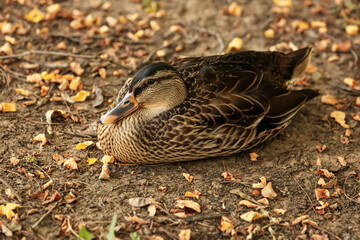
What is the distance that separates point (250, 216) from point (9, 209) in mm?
2189

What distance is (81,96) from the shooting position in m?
5.74

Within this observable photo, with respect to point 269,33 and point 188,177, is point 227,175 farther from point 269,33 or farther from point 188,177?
point 269,33

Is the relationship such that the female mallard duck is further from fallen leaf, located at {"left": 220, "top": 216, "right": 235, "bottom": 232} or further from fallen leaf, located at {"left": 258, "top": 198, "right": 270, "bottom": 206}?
fallen leaf, located at {"left": 220, "top": 216, "right": 235, "bottom": 232}

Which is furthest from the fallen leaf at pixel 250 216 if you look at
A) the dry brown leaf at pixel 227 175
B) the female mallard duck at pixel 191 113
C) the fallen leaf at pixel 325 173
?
the fallen leaf at pixel 325 173

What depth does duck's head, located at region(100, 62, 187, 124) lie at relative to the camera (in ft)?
15.1

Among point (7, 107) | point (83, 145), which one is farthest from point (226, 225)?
point (7, 107)

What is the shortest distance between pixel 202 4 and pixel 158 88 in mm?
3219

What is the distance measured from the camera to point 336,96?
19.8 ft

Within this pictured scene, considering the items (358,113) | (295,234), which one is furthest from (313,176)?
(358,113)

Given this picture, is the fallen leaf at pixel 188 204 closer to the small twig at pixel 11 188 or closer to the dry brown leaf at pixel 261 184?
the dry brown leaf at pixel 261 184

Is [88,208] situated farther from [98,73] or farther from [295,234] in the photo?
[98,73]

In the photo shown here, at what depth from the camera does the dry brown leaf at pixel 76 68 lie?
20.0 ft

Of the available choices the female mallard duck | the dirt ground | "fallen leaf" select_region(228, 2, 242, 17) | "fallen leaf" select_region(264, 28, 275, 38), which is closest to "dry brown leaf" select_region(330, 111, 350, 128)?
the dirt ground

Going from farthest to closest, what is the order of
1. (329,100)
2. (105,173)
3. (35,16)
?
(35,16), (329,100), (105,173)
